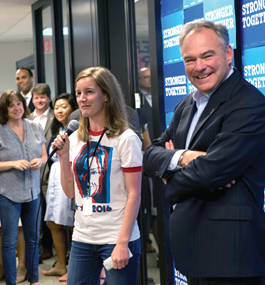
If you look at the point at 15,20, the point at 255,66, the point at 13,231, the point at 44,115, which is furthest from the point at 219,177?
the point at 15,20

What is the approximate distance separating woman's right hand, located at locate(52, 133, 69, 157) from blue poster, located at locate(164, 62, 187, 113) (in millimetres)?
1141

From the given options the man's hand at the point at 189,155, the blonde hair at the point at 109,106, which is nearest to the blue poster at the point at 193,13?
the blonde hair at the point at 109,106

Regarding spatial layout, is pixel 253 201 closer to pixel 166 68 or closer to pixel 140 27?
pixel 166 68

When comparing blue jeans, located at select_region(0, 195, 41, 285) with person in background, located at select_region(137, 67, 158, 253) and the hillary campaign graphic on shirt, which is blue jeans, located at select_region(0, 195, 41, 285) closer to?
person in background, located at select_region(137, 67, 158, 253)

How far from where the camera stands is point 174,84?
2.97 meters

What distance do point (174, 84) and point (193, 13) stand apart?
502 mm

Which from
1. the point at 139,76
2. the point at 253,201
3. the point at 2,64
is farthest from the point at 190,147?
the point at 2,64

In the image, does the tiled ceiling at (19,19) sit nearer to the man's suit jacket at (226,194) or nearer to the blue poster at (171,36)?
the blue poster at (171,36)

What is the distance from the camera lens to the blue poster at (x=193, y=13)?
8.65 feet

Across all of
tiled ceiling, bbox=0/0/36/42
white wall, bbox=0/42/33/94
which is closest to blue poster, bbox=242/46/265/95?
tiled ceiling, bbox=0/0/36/42

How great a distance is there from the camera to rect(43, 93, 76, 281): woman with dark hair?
4.05 m

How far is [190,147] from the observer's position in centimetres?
164

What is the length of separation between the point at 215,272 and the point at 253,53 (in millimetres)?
1243

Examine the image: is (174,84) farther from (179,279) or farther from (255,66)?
(179,279)
